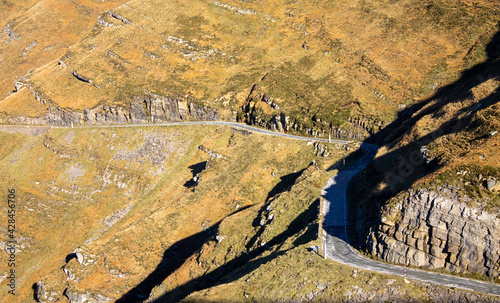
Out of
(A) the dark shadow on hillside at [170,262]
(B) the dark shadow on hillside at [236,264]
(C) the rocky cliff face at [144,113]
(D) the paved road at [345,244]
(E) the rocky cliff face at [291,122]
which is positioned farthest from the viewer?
(C) the rocky cliff face at [144,113]

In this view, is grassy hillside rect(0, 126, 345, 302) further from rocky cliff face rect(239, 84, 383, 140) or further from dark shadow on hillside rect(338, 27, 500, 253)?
dark shadow on hillside rect(338, 27, 500, 253)

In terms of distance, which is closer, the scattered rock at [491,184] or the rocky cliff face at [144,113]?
the scattered rock at [491,184]

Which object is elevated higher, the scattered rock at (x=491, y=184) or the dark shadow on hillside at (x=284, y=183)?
the scattered rock at (x=491, y=184)

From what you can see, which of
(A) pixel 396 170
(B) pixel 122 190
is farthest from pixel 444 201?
(B) pixel 122 190

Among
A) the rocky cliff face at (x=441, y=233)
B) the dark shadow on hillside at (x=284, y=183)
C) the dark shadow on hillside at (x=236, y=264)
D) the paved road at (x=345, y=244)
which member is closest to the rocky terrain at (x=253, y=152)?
the rocky cliff face at (x=441, y=233)

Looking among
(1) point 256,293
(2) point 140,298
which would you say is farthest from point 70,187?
(1) point 256,293

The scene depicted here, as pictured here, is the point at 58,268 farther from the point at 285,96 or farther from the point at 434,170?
the point at 434,170

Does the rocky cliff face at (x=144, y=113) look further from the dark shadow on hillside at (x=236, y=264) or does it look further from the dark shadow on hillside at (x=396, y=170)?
the dark shadow on hillside at (x=396, y=170)
